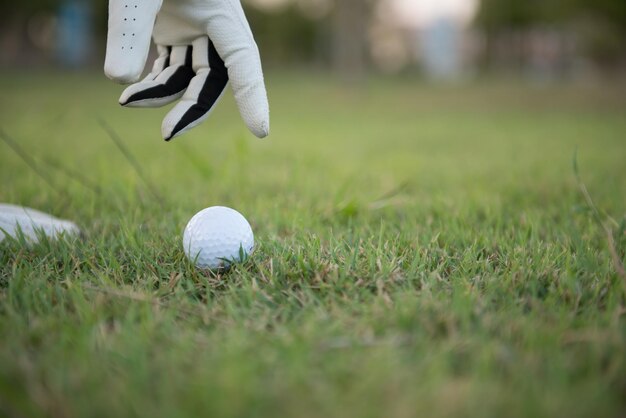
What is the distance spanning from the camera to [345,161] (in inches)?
165

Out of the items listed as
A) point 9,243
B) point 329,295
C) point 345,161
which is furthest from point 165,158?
point 329,295

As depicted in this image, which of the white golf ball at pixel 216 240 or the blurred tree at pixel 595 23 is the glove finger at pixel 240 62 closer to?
the white golf ball at pixel 216 240

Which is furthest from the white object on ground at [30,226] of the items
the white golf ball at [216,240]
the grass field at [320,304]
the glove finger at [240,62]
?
the glove finger at [240,62]

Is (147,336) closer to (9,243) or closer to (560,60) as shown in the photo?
(9,243)

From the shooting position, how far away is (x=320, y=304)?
136 cm

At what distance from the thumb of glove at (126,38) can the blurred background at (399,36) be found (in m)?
14.3

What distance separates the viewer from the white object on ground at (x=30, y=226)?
1791 millimetres

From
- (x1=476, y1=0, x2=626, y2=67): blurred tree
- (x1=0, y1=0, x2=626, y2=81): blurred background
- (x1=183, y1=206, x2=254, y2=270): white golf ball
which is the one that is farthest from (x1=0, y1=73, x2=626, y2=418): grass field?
(x1=476, y1=0, x2=626, y2=67): blurred tree

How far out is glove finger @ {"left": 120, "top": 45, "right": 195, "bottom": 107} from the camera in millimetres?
1673

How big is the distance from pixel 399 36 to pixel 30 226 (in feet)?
124

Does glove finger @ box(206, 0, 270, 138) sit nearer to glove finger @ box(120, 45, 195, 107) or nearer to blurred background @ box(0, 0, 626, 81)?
glove finger @ box(120, 45, 195, 107)

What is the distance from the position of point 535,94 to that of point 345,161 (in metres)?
11.9

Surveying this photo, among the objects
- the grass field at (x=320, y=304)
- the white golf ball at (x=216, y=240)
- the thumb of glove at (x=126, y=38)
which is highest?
the thumb of glove at (x=126, y=38)

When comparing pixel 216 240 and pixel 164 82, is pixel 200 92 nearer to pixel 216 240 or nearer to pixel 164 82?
pixel 164 82
